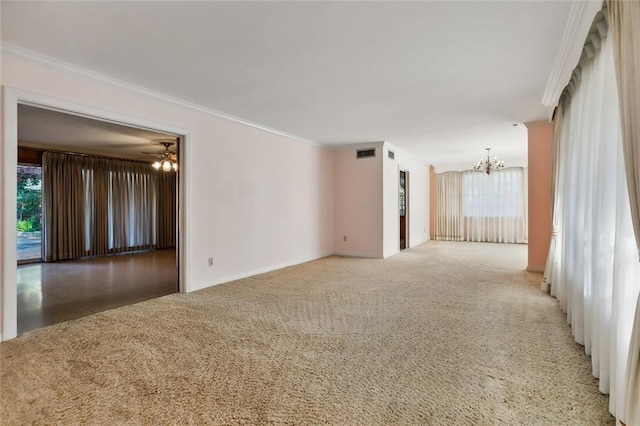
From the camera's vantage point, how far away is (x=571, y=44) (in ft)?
8.51

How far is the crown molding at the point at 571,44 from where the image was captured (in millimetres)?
2137

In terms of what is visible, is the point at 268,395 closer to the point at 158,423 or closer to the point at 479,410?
the point at 158,423

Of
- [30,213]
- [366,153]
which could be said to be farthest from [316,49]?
[30,213]

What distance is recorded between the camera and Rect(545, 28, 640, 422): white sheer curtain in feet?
5.63

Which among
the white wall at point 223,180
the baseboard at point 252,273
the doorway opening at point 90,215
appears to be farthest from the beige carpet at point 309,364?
the doorway opening at point 90,215

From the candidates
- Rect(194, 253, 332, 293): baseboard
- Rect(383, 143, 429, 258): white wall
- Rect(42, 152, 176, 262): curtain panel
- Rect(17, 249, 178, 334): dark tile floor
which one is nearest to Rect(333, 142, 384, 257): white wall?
Rect(383, 143, 429, 258): white wall

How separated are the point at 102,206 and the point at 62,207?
2.67ft

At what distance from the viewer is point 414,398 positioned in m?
1.86

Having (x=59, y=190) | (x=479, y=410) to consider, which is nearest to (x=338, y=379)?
(x=479, y=410)

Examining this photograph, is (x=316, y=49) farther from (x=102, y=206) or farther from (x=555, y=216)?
(x=102, y=206)

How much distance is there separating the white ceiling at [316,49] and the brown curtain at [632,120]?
807mm

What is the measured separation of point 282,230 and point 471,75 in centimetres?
389

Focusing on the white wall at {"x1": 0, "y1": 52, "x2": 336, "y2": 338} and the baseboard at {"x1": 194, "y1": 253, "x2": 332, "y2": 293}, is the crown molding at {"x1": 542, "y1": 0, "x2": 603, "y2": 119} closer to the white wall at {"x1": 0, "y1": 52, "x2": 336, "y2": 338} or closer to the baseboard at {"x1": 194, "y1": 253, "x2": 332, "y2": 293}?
the white wall at {"x1": 0, "y1": 52, "x2": 336, "y2": 338}

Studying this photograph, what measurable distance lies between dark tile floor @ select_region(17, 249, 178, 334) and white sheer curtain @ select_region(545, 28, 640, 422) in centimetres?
440
